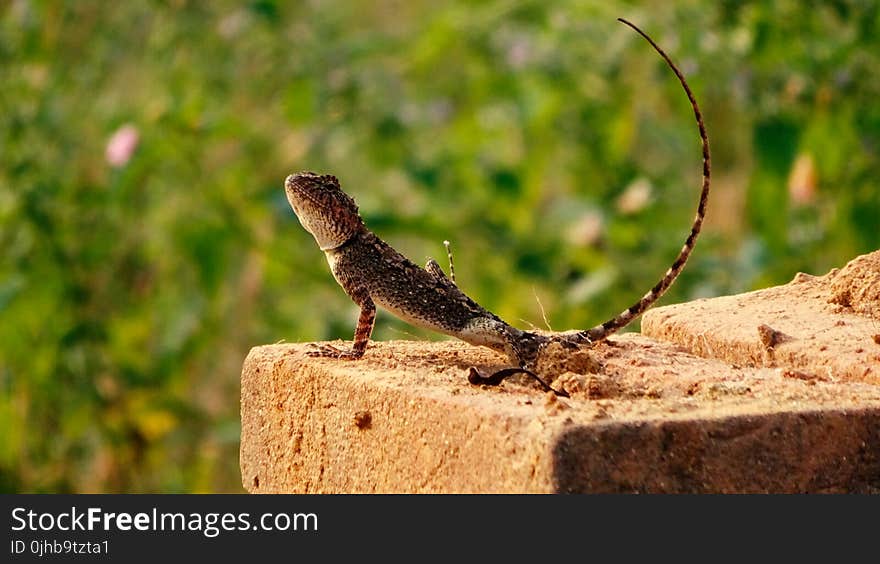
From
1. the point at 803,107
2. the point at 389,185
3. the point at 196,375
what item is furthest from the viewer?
the point at 389,185

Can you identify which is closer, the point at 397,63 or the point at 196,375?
the point at 196,375

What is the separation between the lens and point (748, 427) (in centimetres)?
234

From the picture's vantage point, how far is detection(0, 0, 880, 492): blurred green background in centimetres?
657

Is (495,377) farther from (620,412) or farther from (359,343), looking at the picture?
(359,343)

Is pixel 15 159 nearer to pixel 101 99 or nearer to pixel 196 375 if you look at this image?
pixel 101 99

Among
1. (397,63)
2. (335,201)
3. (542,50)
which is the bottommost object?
(335,201)

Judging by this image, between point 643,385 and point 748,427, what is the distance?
0.46m

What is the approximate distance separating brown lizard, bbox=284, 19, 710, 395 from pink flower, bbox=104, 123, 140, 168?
3.29 m

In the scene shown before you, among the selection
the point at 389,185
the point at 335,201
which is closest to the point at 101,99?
the point at 389,185

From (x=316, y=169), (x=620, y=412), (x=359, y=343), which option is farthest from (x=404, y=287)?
(x=316, y=169)

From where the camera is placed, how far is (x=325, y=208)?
3.46m

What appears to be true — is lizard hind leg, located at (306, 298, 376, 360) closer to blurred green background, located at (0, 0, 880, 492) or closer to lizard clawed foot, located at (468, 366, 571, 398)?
lizard clawed foot, located at (468, 366, 571, 398)

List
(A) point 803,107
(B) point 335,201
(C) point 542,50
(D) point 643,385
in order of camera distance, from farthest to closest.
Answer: (C) point 542,50
(A) point 803,107
(B) point 335,201
(D) point 643,385

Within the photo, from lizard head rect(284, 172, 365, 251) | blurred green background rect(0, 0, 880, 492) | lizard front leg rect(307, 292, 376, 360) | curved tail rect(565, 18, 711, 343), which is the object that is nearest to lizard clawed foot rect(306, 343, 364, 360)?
lizard front leg rect(307, 292, 376, 360)
